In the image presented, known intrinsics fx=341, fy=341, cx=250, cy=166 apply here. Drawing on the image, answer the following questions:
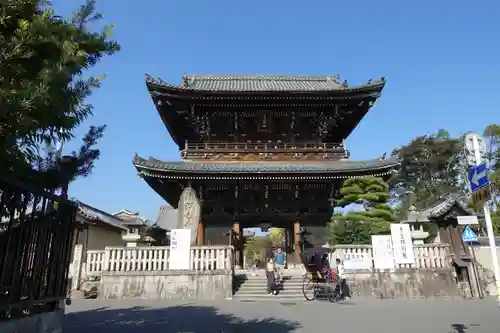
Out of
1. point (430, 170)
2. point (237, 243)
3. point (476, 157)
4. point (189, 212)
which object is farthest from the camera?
point (430, 170)

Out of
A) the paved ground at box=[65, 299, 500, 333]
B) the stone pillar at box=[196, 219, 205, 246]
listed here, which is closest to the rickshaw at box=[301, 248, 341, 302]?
the paved ground at box=[65, 299, 500, 333]

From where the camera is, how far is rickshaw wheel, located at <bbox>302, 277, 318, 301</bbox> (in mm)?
13725

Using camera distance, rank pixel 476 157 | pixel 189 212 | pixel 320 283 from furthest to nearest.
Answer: pixel 189 212 < pixel 320 283 < pixel 476 157

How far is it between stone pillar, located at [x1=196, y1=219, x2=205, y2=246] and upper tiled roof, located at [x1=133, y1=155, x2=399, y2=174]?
301 cm

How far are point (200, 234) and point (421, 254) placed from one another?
10702mm

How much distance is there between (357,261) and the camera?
14367 mm

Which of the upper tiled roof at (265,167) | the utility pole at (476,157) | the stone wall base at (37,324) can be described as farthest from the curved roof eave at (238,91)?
the stone wall base at (37,324)

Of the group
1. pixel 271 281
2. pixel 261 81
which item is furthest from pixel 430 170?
pixel 271 281

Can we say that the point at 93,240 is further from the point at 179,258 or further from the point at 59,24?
the point at 59,24

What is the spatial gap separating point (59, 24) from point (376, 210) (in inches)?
568

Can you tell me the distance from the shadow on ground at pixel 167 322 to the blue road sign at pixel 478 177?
4.88 m

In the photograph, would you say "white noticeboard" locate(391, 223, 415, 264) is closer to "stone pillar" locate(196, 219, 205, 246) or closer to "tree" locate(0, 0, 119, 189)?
"stone pillar" locate(196, 219, 205, 246)

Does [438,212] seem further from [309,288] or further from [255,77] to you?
[255,77]

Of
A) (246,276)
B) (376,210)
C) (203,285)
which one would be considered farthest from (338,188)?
(203,285)
